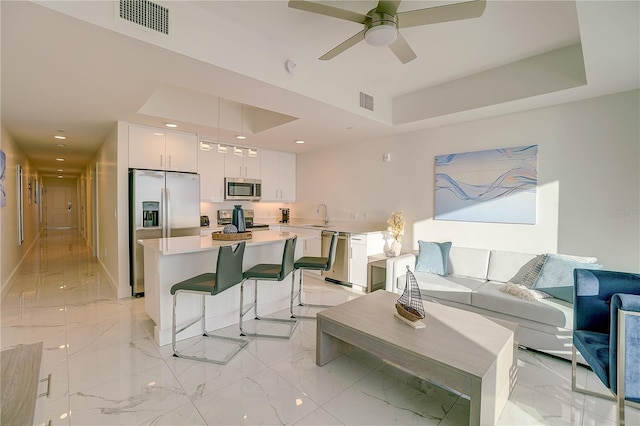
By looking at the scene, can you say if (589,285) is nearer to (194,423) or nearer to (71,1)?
(194,423)

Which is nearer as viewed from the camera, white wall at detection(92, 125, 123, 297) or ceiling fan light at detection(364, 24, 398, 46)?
ceiling fan light at detection(364, 24, 398, 46)

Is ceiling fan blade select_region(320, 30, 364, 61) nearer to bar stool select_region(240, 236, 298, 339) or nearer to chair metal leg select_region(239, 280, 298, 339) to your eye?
bar stool select_region(240, 236, 298, 339)

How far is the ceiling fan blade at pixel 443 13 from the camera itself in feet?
5.52

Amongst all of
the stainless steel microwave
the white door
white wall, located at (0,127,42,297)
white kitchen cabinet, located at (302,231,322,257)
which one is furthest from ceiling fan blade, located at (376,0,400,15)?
the white door

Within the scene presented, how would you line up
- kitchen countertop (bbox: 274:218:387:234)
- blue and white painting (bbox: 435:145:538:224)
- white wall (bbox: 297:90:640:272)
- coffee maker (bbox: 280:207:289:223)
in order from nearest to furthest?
white wall (bbox: 297:90:640:272)
blue and white painting (bbox: 435:145:538:224)
kitchen countertop (bbox: 274:218:387:234)
coffee maker (bbox: 280:207:289:223)

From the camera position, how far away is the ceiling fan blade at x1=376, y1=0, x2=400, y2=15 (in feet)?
6.03

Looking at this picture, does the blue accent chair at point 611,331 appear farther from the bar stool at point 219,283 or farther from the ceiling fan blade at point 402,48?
the bar stool at point 219,283

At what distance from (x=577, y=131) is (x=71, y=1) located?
4.45 m

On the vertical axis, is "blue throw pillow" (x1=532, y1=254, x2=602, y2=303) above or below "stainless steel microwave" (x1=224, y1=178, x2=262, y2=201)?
below

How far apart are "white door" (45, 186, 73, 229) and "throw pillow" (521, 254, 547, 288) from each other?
1800 cm

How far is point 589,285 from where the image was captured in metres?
2.20

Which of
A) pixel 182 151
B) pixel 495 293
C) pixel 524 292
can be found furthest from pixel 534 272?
pixel 182 151

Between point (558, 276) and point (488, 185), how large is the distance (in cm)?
132

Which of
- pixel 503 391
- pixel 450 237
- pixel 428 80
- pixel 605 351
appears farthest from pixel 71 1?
pixel 450 237
